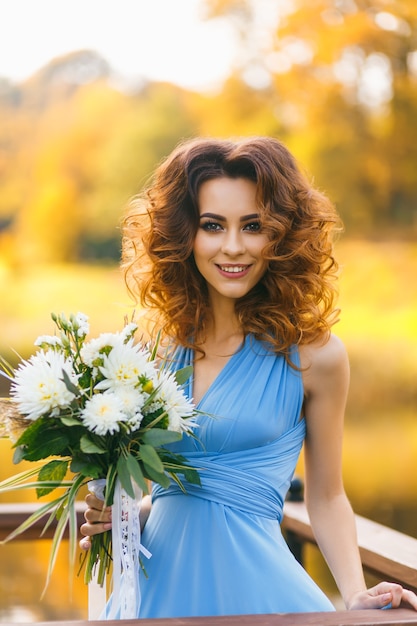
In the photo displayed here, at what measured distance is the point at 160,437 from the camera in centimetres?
174

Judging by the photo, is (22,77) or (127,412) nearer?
(127,412)

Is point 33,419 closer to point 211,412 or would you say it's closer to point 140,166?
point 211,412

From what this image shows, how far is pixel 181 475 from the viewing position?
2109 millimetres

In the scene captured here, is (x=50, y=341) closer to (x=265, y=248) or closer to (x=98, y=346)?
(x=98, y=346)

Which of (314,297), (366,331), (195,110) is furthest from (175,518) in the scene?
(195,110)

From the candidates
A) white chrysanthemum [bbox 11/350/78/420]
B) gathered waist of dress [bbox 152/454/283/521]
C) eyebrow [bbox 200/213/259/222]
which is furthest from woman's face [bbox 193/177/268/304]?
white chrysanthemum [bbox 11/350/78/420]

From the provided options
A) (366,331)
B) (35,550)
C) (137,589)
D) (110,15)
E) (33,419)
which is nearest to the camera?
(33,419)

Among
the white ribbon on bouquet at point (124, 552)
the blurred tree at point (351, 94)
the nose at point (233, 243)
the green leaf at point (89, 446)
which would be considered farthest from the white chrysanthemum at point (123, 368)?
the blurred tree at point (351, 94)

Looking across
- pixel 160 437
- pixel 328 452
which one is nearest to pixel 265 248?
pixel 328 452

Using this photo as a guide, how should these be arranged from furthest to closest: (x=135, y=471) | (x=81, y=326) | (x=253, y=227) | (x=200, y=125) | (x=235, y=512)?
1. (x=200, y=125)
2. (x=253, y=227)
3. (x=235, y=512)
4. (x=81, y=326)
5. (x=135, y=471)

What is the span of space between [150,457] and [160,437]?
0.05m

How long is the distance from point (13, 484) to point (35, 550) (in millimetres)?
7366

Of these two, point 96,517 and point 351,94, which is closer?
point 96,517

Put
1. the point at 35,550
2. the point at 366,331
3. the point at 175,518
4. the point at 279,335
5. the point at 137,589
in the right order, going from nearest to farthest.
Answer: the point at 137,589, the point at 175,518, the point at 279,335, the point at 35,550, the point at 366,331
